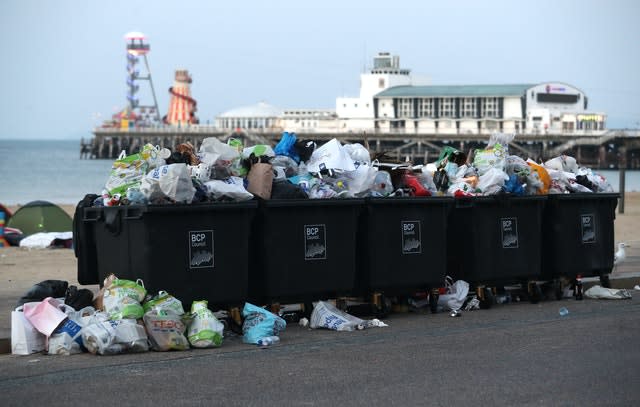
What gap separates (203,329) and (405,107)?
108678 mm

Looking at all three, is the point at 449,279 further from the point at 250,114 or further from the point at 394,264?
→ the point at 250,114

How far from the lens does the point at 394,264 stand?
10.3m

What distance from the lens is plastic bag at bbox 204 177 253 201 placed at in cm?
927

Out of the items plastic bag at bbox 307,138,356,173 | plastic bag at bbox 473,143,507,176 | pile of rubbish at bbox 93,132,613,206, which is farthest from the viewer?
plastic bag at bbox 473,143,507,176

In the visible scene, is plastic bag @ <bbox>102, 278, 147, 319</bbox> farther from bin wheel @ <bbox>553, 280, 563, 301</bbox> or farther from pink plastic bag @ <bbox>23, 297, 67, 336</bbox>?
bin wheel @ <bbox>553, 280, 563, 301</bbox>

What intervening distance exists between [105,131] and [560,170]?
128m

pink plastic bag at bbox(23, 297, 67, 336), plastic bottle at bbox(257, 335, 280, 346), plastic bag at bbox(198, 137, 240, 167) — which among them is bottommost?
plastic bottle at bbox(257, 335, 280, 346)

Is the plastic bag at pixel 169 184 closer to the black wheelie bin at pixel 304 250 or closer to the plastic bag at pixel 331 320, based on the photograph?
the black wheelie bin at pixel 304 250

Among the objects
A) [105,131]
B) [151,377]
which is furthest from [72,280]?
[105,131]

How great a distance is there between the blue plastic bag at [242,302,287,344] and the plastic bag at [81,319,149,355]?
844 millimetres

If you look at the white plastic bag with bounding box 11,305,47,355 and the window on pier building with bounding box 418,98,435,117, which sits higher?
the window on pier building with bounding box 418,98,435,117

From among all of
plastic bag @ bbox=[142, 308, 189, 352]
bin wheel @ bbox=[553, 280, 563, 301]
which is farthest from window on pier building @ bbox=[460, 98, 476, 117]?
plastic bag @ bbox=[142, 308, 189, 352]

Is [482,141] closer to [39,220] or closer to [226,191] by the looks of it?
[39,220]

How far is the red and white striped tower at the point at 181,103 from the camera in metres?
149
